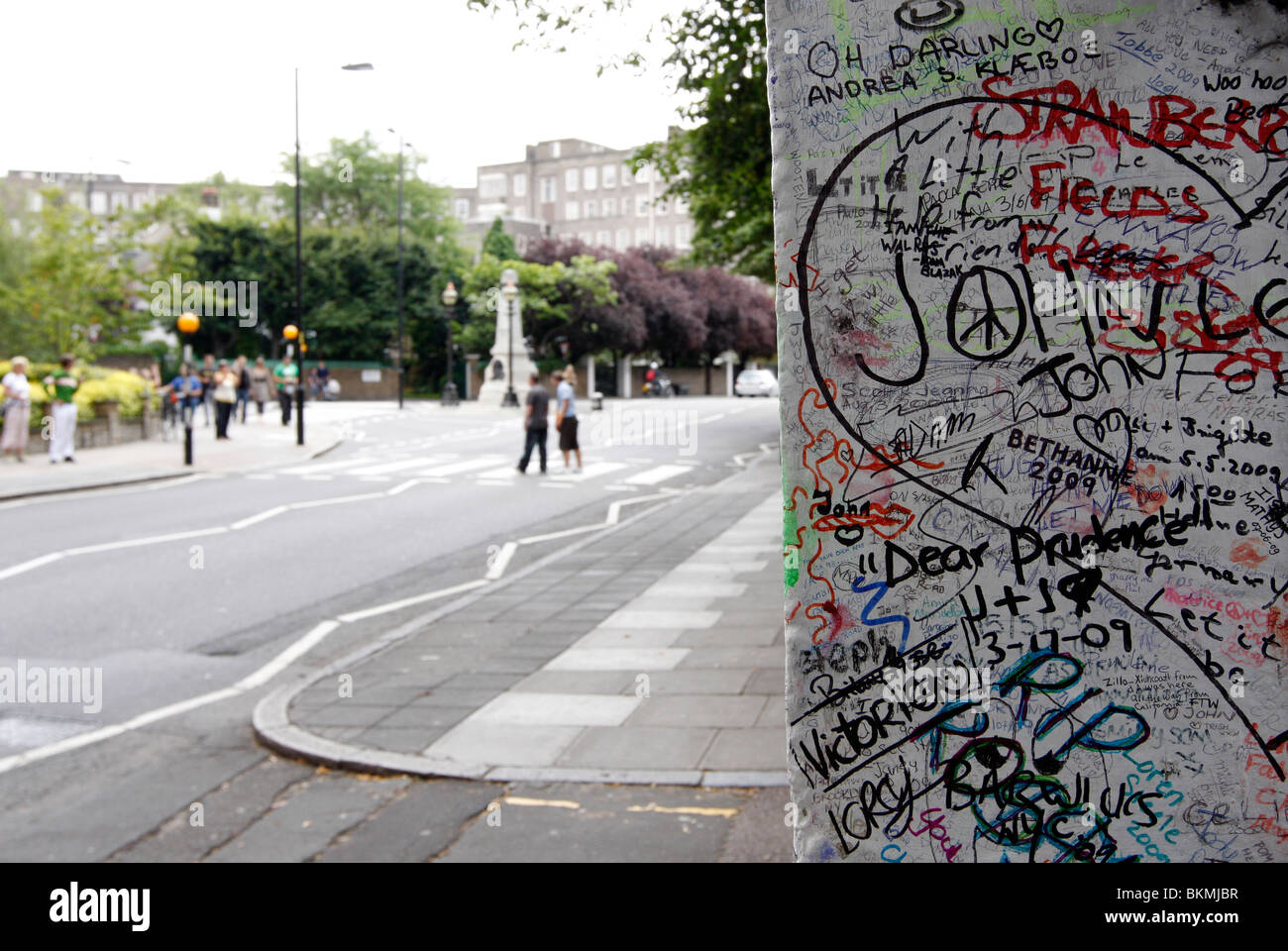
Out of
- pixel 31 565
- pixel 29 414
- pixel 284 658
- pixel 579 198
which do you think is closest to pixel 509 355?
pixel 29 414

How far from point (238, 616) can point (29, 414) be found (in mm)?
14811

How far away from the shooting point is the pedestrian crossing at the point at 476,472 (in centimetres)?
1938

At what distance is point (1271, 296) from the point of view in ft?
7.29

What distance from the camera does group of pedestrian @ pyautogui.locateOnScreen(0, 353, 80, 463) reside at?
20609mm

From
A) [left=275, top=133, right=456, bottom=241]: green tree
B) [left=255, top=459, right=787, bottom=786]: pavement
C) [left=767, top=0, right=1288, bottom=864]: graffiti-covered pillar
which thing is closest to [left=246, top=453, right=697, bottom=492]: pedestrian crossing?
[left=255, top=459, right=787, bottom=786]: pavement

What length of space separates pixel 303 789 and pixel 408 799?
545 mm

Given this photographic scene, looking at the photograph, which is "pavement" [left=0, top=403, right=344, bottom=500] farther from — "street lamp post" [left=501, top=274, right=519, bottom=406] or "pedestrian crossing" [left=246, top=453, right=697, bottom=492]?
"street lamp post" [left=501, top=274, right=519, bottom=406]

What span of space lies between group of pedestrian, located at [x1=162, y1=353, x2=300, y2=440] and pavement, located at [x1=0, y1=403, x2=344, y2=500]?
63 cm

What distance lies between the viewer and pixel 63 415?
69.1ft

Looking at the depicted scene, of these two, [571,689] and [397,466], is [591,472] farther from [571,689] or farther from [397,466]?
[571,689]

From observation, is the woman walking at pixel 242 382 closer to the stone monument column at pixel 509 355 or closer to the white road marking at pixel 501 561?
the stone monument column at pixel 509 355

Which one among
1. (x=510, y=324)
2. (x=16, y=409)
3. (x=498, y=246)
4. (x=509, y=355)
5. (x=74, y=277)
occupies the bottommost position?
(x=16, y=409)
